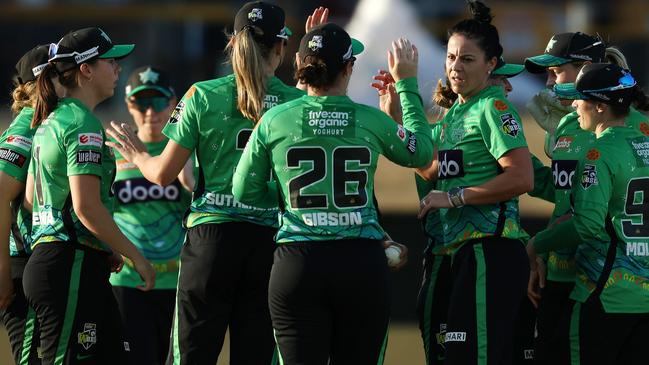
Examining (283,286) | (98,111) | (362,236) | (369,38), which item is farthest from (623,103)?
(98,111)

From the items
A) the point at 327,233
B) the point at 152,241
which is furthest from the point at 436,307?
the point at 152,241

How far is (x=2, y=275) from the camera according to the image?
5.30 m

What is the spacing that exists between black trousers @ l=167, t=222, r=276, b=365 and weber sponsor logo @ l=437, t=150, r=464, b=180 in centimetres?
82

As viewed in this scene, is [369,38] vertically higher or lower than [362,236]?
higher

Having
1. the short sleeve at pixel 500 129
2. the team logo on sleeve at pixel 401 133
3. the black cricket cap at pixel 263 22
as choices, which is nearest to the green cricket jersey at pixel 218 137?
the black cricket cap at pixel 263 22

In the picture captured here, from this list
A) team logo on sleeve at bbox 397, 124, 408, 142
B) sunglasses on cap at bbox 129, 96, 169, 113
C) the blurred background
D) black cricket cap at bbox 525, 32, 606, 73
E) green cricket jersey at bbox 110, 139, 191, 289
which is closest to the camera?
team logo on sleeve at bbox 397, 124, 408, 142

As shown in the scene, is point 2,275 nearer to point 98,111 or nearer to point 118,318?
point 118,318

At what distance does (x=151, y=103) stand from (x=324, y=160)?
8.55 feet

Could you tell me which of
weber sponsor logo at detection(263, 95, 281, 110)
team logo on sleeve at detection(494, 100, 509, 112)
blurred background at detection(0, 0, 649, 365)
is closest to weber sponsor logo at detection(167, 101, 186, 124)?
weber sponsor logo at detection(263, 95, 281, 110)

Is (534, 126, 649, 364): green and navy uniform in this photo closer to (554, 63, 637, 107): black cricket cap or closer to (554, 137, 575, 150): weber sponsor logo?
(554, 63, 637, 107): black cricket cap

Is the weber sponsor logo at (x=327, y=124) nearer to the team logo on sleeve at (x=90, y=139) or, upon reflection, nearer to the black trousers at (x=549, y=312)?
the team logo on sleeve at (x=90, y=139)

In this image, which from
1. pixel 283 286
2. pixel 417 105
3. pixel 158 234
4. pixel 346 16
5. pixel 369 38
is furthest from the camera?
pixel 346 16

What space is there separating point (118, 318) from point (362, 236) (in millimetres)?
1290

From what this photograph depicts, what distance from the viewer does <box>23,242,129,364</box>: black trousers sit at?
512 cm
